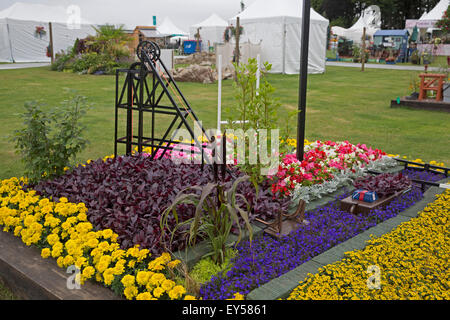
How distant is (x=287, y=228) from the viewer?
3732 mm

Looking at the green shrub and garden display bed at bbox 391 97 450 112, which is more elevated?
garden display bed at bbox 391 97 450 112

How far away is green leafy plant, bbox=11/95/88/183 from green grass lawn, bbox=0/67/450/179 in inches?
10.8

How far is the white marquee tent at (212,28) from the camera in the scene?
3416cm

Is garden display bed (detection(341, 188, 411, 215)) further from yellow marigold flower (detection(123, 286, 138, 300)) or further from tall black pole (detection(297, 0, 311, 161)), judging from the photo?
yellow marigold flower (detection(123, 286, 138, 300))

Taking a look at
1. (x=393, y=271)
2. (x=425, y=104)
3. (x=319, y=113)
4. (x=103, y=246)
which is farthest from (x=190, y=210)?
(x=425, y=104)

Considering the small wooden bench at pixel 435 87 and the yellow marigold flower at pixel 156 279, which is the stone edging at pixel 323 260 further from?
the small wooden bench at pixel 435 87

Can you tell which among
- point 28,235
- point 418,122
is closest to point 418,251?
point 28,235

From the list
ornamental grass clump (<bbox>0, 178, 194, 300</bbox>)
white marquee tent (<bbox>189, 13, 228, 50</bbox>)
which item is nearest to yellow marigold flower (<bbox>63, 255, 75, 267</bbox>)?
ornamental grass clump (<bbox>0, 178, 194, 300</bbox>)

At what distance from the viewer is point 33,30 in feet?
93.6

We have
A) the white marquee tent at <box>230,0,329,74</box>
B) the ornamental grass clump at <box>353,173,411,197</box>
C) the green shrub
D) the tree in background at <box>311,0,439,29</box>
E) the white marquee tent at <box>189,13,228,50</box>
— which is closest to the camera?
the green shrub

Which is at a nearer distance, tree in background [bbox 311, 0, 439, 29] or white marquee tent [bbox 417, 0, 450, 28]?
white marquee tent [bbox 417, 0, 450, 28]

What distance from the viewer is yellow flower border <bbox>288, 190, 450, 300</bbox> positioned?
2.76 m

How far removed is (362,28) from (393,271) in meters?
44.6

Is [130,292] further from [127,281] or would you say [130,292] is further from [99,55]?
[99,55]
